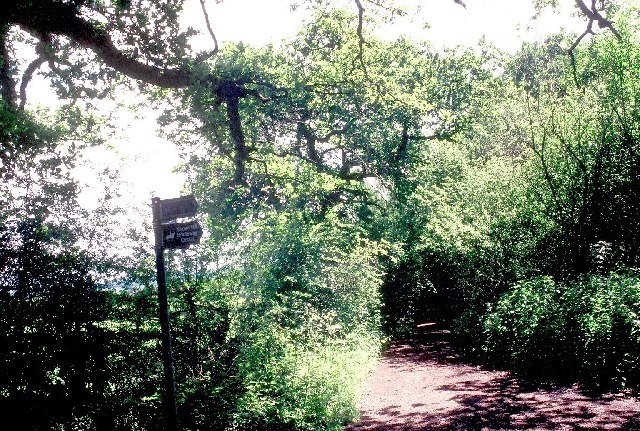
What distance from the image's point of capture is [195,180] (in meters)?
21.0

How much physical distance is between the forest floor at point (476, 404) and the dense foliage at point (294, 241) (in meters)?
0.72

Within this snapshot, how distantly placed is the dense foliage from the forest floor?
0.72 meters

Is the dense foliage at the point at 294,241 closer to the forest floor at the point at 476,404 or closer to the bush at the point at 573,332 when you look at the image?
the bush at the point at 573,332

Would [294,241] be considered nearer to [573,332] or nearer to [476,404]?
[476,404]

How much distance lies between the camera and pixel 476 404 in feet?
27.7

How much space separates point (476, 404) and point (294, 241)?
5.47m

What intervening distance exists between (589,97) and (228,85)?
457 inches

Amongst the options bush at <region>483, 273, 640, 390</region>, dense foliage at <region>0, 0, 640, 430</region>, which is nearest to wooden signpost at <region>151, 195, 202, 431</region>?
dense foliage at <region>0, 0, 640, 430</region>

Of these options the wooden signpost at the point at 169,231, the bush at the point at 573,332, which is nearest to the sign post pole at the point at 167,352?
the wooden signpost at the point at 169,231

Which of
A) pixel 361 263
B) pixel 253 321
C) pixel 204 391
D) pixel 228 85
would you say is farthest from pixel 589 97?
pixel 204 391

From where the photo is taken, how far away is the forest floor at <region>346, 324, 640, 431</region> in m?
6.78

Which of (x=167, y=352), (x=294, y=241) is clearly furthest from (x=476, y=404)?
(x=167, y=352)

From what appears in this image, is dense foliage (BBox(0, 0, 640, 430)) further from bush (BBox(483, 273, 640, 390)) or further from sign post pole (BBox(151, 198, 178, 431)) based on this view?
sign post pole (BBox(151, 198, 178, 431))

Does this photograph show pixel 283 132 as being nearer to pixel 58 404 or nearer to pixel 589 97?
pixel 589 97
